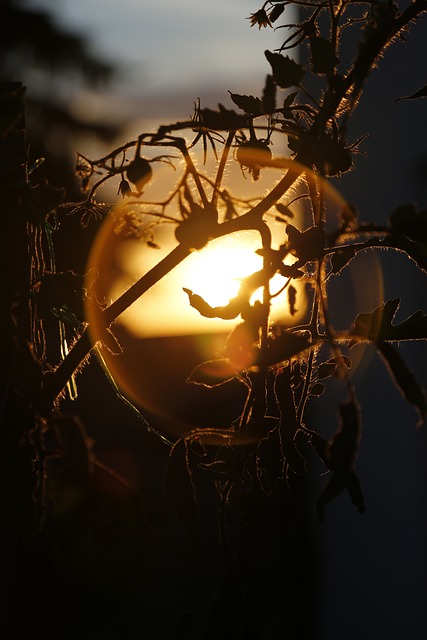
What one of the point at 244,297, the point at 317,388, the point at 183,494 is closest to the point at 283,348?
the point at 244,297

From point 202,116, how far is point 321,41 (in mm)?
130

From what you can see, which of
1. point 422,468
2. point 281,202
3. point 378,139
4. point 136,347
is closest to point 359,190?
point 378,139

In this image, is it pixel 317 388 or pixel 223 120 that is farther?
pixel 317 388

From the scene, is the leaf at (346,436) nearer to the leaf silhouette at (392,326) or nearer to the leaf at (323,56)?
the leaf silhouette at (392,326)

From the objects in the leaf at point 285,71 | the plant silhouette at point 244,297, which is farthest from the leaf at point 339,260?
the leaf at point 285,71

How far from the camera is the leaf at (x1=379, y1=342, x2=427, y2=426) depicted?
2.02 ft

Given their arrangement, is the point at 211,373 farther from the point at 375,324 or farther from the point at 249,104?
the point at 249,104

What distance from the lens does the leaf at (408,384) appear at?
2.02 feet

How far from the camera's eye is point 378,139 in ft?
14.1

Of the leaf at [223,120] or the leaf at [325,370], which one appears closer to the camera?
the leaf at [223,120]

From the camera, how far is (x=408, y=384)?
626 mm

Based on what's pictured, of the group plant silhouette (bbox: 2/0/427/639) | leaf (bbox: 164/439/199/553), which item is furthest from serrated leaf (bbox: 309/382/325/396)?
leaf (bbox: 164/439/199/553)

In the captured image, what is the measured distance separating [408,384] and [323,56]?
307 mm

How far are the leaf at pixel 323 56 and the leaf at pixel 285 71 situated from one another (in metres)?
0.02
